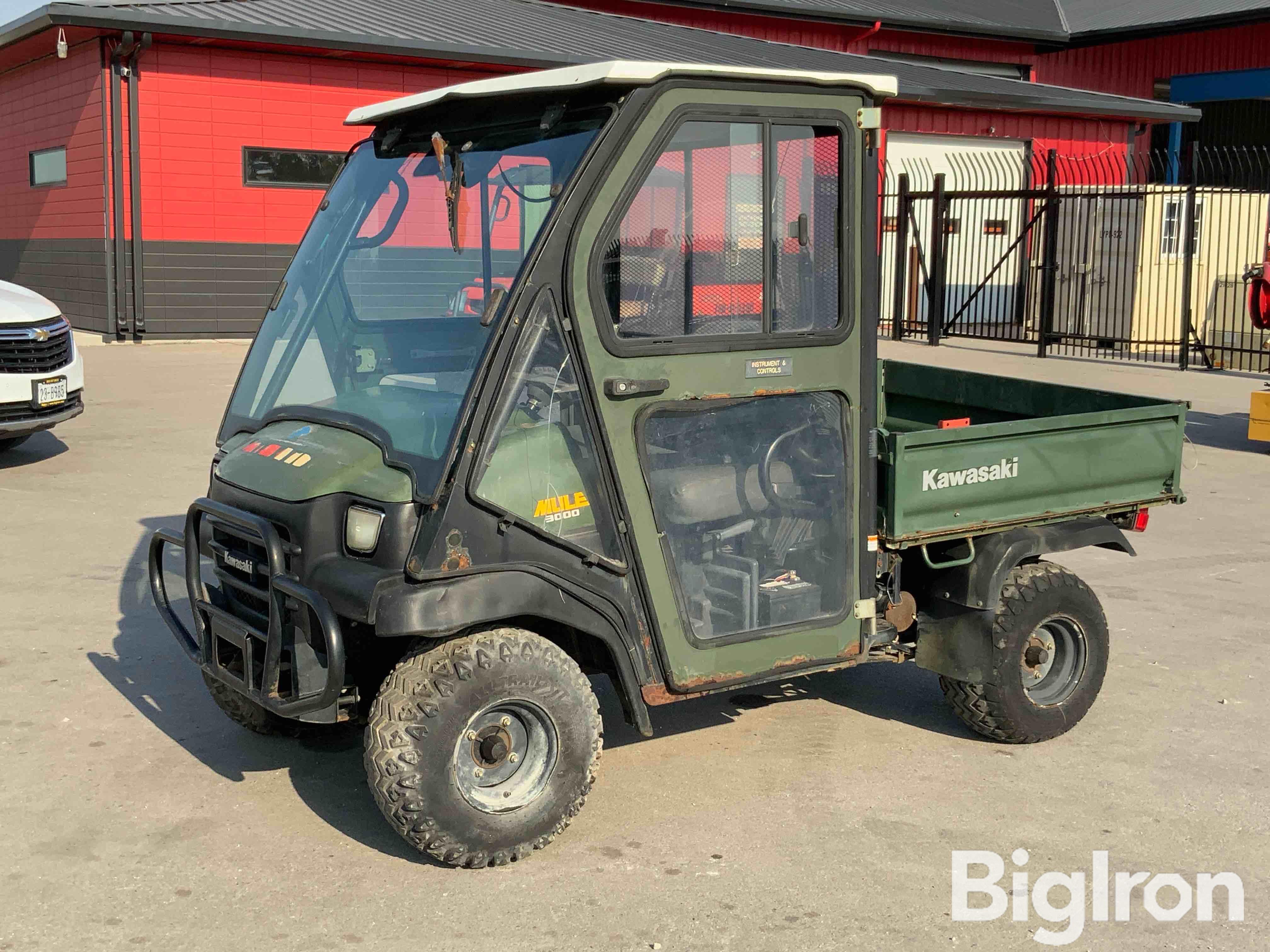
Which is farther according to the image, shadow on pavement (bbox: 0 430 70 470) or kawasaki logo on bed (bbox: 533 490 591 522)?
shadow on pavement (bbox: 0 430 70 470)

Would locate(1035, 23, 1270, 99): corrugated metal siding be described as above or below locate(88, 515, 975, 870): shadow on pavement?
above

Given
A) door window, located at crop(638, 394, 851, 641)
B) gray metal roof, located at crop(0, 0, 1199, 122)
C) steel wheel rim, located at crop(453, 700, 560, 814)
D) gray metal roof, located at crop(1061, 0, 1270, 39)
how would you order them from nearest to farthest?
steel wheel rim, located at crop(453, 700, 560, 814)
door window, located at crop(638, 394, 851, 641)
gray metal roof, located at crop(0, 0, 1199, 122)
gray metal roof, located at crop(1061, 0, 1270, 39)

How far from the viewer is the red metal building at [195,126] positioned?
1777 cm

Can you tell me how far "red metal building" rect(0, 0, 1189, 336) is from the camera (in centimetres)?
1777

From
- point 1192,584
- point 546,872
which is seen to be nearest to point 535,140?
point 546,872

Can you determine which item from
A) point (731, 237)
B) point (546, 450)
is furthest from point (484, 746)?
point (731, 237)

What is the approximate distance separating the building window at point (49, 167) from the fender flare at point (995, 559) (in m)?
17.5

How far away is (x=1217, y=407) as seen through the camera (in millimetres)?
14609

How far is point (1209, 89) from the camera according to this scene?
30.6 metres

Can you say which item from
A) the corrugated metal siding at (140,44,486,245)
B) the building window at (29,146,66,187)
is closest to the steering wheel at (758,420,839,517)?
the corrugated metal siding at (140,44,486,245)

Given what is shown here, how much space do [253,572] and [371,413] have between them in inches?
23.6

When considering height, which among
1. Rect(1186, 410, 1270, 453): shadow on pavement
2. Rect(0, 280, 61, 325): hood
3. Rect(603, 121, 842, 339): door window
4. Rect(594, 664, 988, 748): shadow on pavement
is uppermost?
Rect(603, 121, 842, 339): door window

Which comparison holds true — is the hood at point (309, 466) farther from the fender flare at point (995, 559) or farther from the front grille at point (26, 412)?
the front grille at point (26, 412)

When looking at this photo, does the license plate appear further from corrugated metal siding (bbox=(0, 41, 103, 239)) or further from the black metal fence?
the black metal fence
